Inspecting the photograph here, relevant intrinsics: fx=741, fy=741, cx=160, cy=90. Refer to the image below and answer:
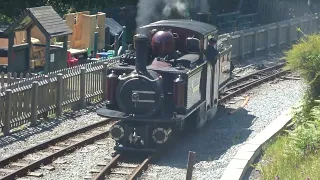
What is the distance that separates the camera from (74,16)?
28.0m

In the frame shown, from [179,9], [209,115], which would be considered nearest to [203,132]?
[209,115]

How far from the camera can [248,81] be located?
23.6 m

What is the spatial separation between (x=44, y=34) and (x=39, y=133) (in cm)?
520

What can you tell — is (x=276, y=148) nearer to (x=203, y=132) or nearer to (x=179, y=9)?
(x=203, y=132)

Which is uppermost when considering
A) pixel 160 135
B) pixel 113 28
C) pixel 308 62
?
pixel 308 62

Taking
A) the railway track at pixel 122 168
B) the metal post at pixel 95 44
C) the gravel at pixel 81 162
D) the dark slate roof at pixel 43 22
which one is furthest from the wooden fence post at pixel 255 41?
the railway track at pixel 122 168

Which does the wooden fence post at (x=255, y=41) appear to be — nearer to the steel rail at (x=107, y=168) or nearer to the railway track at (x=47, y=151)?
the railway track at (x=47, y=151)

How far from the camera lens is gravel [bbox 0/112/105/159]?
1380 centimetres

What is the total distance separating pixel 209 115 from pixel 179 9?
1240 centimetres

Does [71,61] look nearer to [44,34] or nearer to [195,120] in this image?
[44,34]

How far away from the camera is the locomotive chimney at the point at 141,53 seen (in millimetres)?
13172

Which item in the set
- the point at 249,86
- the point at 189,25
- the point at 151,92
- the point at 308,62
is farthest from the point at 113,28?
the point at 308,62

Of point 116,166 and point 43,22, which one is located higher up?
point 43,22

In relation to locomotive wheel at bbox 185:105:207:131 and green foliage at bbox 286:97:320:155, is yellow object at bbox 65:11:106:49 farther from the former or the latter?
green foliage at bbox 286:97:320:155
